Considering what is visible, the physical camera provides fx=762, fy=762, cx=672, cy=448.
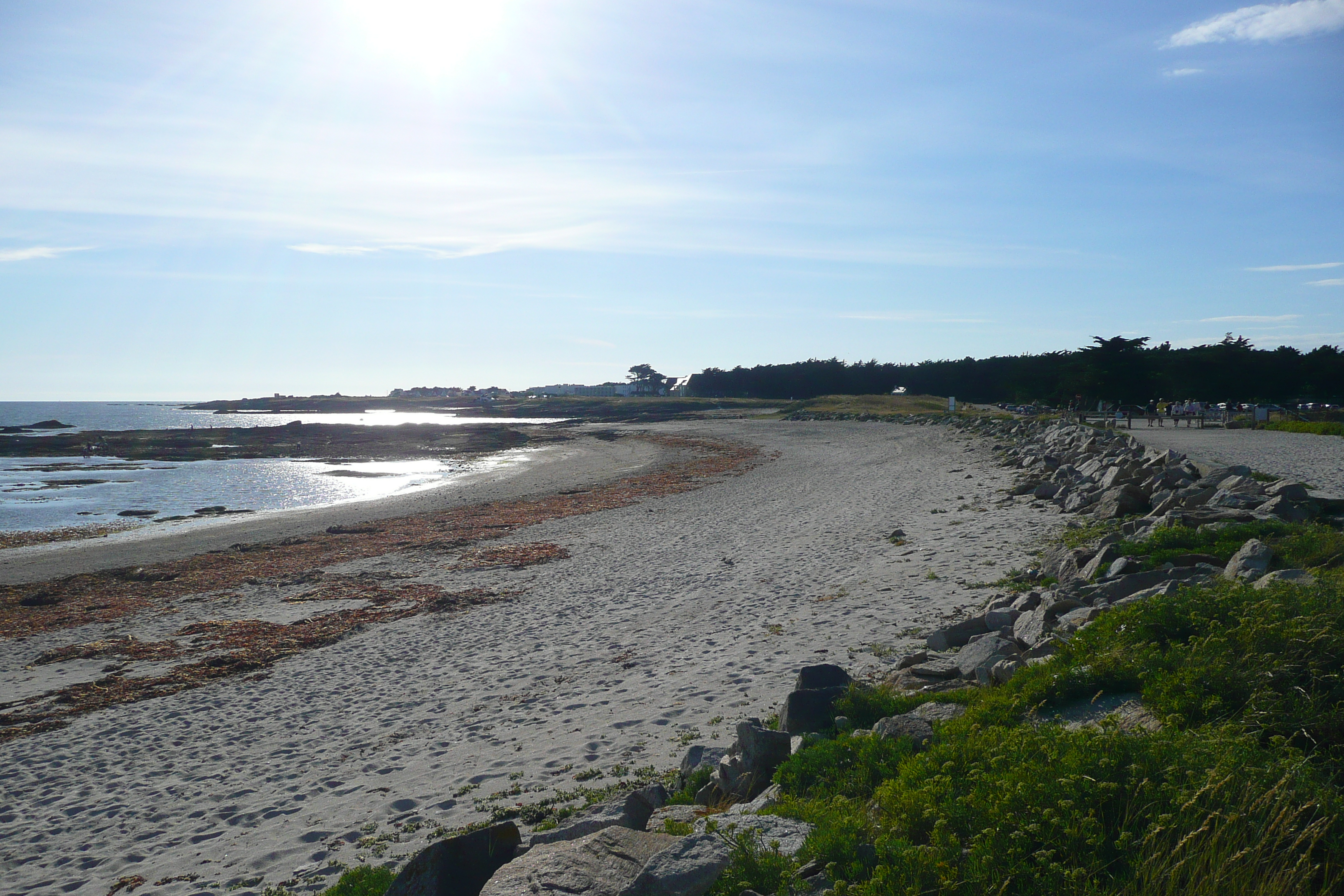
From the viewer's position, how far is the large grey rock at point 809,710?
5957 millimetres

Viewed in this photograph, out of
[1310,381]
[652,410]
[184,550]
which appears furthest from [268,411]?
[1310,381]

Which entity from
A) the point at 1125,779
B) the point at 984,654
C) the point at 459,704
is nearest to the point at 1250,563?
the point at 984,654

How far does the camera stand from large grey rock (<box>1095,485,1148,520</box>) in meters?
13.5

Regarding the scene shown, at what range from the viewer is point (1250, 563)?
276 inches

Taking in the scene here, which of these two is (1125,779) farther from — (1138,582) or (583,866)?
(1138,582)

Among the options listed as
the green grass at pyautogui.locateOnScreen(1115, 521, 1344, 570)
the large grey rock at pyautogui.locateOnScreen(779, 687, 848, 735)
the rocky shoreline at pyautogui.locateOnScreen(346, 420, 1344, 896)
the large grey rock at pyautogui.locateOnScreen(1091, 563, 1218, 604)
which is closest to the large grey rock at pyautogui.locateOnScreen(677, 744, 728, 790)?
the rocky shoreline at pyautogui.locateOnScreen(346, 420, 1344, 896)

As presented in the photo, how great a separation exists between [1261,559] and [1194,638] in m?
2.80

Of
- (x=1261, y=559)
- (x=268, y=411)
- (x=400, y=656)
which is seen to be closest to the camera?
(x=1261, y=559)

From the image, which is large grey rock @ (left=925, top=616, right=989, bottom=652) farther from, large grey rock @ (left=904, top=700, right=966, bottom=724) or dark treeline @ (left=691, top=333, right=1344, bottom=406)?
dark treeline @ (left=691, top=333, right=1344, bottom=406)

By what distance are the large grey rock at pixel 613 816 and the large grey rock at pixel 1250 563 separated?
17.6 feet

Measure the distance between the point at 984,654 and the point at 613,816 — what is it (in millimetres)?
3604

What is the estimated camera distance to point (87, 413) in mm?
175625

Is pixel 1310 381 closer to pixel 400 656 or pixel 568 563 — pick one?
pixel 568 563

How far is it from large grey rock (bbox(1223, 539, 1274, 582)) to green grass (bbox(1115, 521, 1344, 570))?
0.14 m
